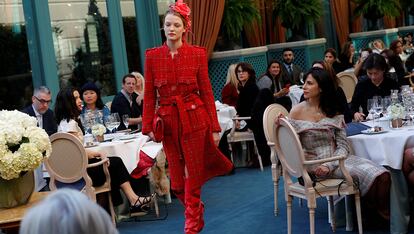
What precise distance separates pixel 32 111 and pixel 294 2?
26.0 ft

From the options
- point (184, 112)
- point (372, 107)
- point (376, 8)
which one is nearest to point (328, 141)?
point (372, 107)

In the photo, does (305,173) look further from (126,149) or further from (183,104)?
(126,149)

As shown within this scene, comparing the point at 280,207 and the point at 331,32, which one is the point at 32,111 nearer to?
the point at 280,207

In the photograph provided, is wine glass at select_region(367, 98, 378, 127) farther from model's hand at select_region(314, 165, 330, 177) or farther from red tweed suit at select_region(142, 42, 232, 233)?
red tweed suit at select_region(142, 42, 232, 233)

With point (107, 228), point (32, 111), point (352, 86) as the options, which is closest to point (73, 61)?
point (32, 111)

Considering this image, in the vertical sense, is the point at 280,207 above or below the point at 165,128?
below

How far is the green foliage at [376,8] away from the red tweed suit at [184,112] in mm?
12218

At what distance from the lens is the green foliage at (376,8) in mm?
16953

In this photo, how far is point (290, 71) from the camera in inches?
470

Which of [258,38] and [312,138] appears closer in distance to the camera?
[312,138]

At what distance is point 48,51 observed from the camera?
9.55m

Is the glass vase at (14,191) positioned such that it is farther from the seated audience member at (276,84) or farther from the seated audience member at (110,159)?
the seated audience member at (276,84)

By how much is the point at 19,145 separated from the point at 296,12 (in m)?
10.7

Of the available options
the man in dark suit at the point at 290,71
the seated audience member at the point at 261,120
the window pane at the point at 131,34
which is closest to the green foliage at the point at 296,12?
the man in dark suit at the point at 290,71
